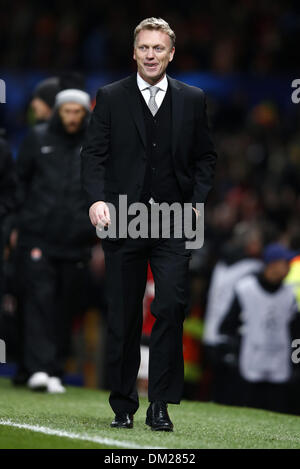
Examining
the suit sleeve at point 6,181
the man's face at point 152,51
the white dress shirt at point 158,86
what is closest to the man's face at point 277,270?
the suit sleeve at point 6,181

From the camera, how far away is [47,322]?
983 cm

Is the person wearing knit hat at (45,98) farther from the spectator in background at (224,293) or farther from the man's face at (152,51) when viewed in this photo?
the man's face at (152,51)

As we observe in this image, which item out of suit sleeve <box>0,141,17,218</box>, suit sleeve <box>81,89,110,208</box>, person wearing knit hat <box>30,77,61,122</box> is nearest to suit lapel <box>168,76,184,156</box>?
suit sleeve <box>81,89,110,208</box>

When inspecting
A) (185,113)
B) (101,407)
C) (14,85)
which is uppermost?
(14,85)

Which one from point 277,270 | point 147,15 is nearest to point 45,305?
point 277,270

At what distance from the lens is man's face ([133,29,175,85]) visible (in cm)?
679

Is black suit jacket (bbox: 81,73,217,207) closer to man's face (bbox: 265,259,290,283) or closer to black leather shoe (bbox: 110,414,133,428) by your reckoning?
black leather shoe (bbox: 110,414,133,428)

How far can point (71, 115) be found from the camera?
32.1 feet

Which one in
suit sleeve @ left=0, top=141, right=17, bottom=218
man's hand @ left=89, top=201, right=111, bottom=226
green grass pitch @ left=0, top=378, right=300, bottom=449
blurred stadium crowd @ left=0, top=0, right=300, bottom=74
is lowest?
green grass pitch @ left=0, top=378, right=300, bottom=449
